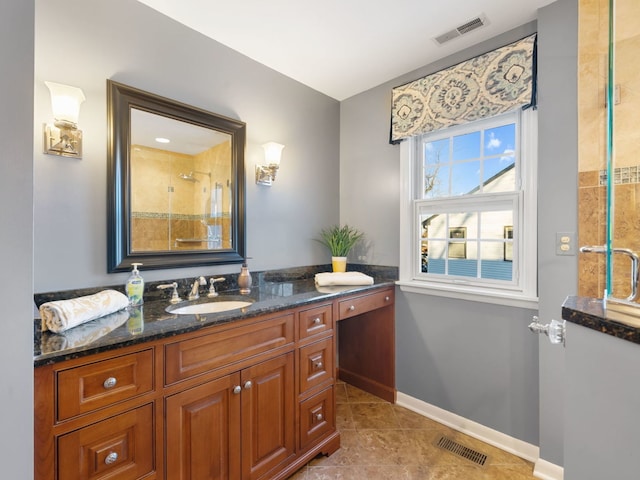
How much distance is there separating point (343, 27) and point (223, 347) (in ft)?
6.23

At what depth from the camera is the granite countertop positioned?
91 cm

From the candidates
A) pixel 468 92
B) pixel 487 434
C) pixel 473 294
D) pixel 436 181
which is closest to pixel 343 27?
pixel 468 92

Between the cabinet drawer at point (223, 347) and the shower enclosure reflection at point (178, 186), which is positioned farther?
the shower enclosure reflection at point (178, 186)

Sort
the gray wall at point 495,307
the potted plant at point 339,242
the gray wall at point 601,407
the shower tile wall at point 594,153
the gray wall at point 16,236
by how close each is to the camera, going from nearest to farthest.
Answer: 1. the gray wall at point 601,407
2. the gray wall at point 16,236
3. the shower tile wall at point 594,153
4. the gray wall at point 495,307
5. the potted plant at point 339,242

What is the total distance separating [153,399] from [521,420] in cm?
200

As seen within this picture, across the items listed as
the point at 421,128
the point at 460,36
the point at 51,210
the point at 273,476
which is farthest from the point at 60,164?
the point at 460,36

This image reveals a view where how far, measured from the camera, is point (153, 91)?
1.63 metres

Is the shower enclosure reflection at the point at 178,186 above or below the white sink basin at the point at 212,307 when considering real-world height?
above

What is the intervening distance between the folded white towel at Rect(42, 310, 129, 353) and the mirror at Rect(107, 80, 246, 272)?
1.25 ft

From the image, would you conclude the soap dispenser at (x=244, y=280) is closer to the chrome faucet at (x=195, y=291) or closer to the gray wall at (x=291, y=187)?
the gray wall at (x=291, y=187)

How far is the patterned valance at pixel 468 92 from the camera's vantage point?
169 cm

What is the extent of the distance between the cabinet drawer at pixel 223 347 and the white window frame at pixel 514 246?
1.17 meters

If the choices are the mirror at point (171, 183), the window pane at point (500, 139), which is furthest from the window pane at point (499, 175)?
the mirror at point (171, 183)

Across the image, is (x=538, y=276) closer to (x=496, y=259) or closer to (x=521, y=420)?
(x=496, y=259)
